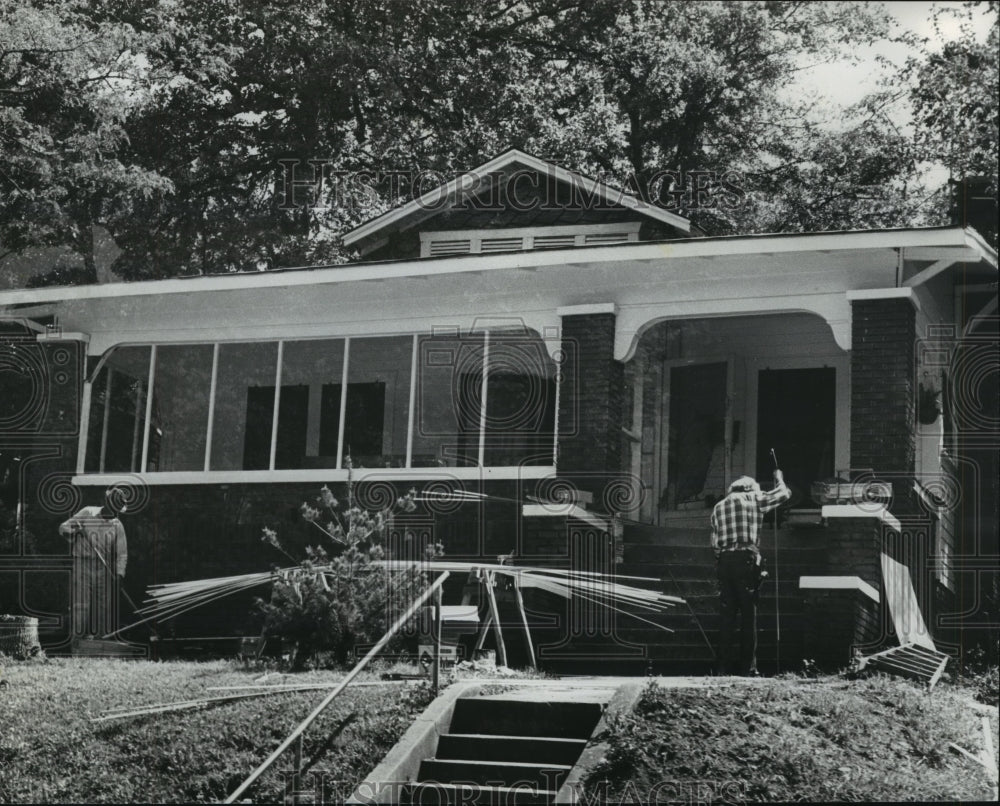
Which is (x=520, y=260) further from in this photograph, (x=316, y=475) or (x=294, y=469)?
(x=294, y=469)

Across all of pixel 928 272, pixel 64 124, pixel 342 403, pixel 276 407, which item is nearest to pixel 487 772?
pixel 342 403

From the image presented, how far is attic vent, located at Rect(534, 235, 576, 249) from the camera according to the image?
18.0m

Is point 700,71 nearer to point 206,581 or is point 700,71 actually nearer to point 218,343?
point 218,343

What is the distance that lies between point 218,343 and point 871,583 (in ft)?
26.0

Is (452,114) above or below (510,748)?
above

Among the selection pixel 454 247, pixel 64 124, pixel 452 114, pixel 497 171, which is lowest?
pixel 454 247

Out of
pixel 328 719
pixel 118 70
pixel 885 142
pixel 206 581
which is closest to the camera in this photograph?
pixel 328 719

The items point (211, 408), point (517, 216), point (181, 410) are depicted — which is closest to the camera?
point (211, 408)

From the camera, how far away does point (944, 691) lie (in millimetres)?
10523

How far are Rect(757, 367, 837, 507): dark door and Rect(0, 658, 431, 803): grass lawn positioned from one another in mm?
6761

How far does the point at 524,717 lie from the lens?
9805 mm

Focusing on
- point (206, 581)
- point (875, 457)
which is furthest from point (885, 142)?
point (206, 581)

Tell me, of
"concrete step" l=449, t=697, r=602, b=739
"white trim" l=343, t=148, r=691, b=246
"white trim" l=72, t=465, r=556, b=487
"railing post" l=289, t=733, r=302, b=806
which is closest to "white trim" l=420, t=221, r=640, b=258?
"white trim" l=343, t=148, r=691, b=246

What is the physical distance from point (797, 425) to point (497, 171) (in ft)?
17.7
